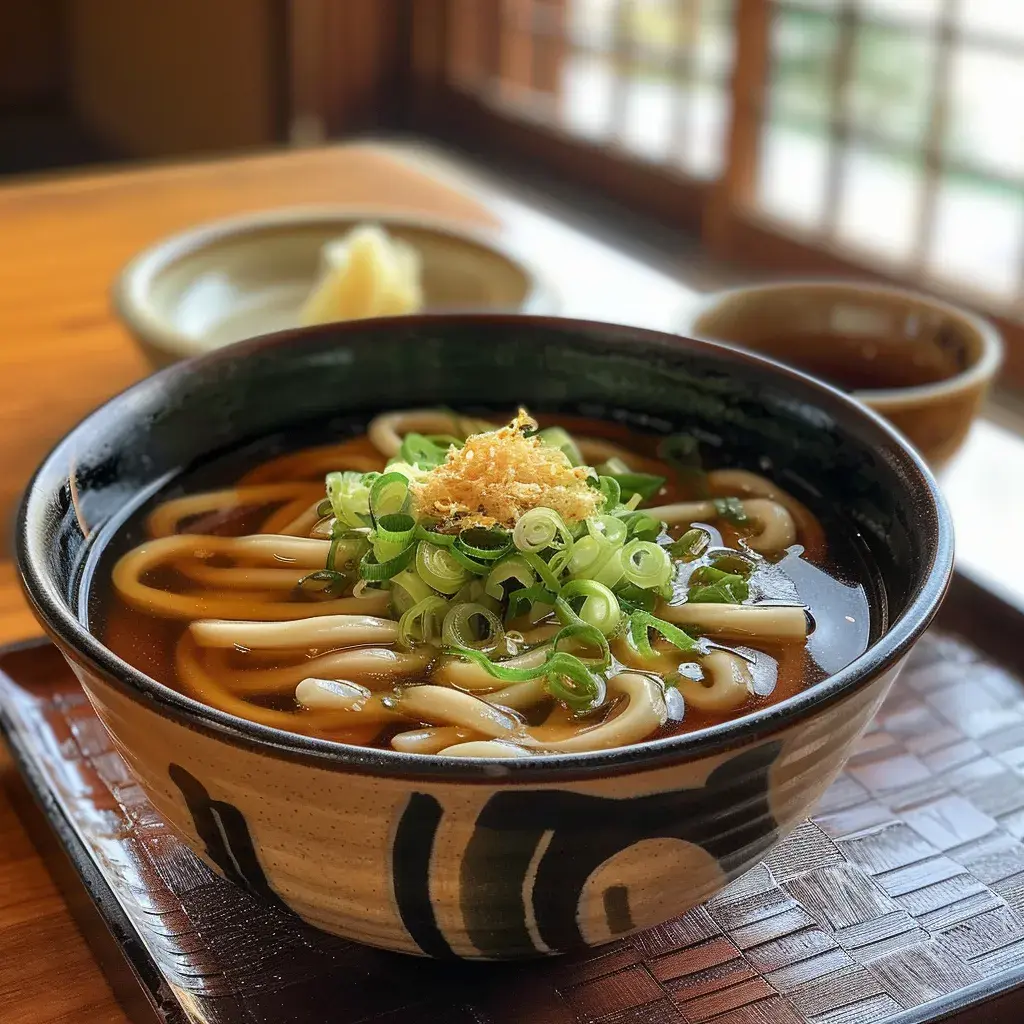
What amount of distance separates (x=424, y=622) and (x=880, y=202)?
376 centimetres

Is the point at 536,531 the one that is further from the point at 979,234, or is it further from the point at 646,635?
the point at 979,234

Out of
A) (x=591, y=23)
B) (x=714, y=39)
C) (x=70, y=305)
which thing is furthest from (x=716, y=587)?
(x=591, y=23)

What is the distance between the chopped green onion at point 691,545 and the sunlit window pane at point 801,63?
3.60 m

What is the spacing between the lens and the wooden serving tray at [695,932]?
0.82 metres

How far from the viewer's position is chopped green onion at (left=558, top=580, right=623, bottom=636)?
0.91 meters

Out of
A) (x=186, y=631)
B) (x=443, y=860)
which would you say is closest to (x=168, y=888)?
(x=186, y=631)

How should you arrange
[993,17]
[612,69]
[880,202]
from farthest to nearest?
[612,69], [880,202], [993,17]

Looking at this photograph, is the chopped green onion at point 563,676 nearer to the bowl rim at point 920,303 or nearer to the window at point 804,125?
the bowl rim at point 920,303

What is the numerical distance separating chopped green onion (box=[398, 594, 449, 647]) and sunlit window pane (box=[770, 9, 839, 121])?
12.6 feet

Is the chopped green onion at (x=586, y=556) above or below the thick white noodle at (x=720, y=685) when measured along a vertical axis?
above

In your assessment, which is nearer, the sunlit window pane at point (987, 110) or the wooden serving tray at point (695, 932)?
the wooden serving tray at point (695, 932)

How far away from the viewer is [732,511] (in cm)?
113

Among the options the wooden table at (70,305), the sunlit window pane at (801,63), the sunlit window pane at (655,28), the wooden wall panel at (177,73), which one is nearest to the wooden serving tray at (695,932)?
the wooden table at (70,305)

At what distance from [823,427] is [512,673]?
38 centimetres
